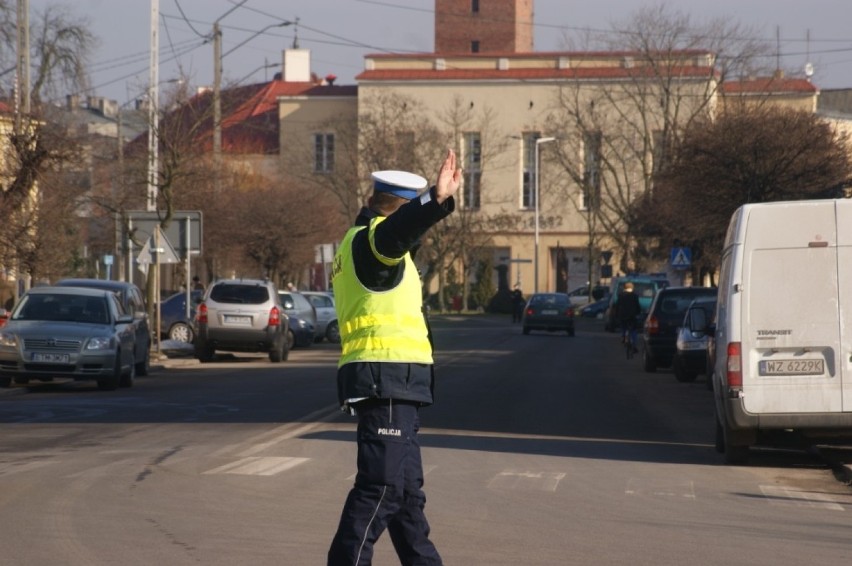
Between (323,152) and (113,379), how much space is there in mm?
64139

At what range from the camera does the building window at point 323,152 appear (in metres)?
84.0

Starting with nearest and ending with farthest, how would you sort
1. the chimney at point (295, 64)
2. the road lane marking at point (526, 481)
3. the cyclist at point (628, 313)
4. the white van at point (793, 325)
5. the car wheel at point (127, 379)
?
the road lane marking at point (526, 481) → the white van at point (793, 325) → the car wheel at point (127, 379) → the cyclist at point (628, 313) → the chimney at point (295, 64)

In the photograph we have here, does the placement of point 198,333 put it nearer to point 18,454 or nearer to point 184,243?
point 184,243

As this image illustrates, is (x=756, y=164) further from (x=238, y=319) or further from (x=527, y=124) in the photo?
(x=527, y=124)

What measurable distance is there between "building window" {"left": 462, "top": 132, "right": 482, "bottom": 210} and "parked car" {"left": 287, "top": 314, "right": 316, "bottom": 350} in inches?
1566

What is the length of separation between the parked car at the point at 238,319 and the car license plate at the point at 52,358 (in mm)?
10004

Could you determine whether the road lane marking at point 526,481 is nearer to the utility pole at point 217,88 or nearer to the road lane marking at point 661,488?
the road lane marking at point 661,488

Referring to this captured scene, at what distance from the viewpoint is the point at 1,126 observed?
33781mm

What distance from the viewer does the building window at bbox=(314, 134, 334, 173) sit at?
276ft

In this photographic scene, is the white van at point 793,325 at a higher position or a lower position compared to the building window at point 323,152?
lower

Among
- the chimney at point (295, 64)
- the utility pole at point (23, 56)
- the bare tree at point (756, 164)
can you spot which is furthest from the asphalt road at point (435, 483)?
the chimney at point (295, 64)

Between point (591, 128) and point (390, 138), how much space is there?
33.1 ft

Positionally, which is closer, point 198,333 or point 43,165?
point 43,165

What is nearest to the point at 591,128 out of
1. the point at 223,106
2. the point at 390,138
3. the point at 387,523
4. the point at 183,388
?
the point at 390,138
